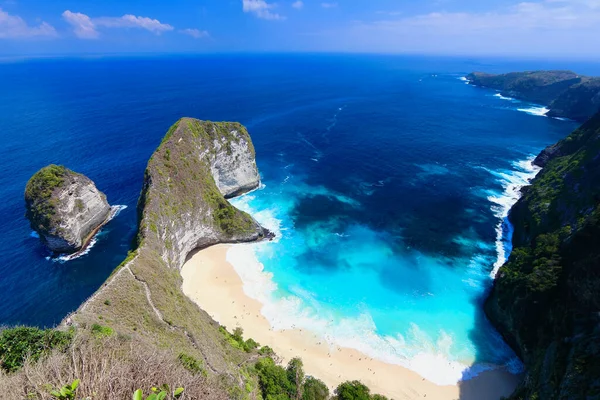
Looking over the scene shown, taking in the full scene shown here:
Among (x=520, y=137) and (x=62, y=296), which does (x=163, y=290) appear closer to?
(x=62, y=296)

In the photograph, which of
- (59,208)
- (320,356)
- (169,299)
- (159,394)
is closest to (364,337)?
(320,356)

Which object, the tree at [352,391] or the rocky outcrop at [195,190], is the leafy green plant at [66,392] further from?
the rocky outcrop at [195,190]

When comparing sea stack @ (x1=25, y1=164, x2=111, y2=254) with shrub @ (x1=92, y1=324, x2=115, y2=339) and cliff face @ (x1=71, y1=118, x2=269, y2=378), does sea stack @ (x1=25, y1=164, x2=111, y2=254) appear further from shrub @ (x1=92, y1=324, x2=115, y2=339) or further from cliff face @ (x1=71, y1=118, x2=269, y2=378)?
shrub @ (x1=92, y1=324, x2=115, y2=339)

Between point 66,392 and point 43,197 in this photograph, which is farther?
point 43,197

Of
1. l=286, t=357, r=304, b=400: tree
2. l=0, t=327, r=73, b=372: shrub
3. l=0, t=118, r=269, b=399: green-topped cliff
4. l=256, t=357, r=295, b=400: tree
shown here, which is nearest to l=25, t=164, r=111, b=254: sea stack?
l=0, t=118, r=269, b=399: green-topped cliff

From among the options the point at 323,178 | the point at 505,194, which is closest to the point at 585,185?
the point at 505,194

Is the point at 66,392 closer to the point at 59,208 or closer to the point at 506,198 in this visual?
the point at 59,208

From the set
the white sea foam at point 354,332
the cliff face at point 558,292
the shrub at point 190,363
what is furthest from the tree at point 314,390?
the cliff face at point 558,292
